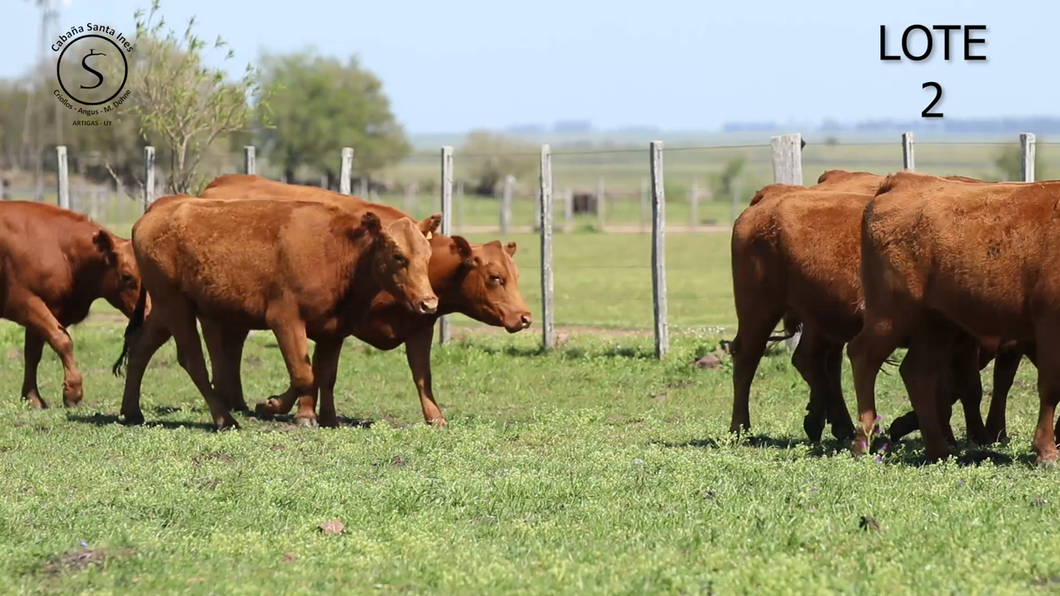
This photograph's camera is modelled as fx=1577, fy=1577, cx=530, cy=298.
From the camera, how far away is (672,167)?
171750 mm

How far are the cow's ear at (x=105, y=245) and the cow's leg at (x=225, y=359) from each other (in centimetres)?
170

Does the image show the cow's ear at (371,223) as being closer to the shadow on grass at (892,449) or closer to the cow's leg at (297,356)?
the cow's leg at (297,356)

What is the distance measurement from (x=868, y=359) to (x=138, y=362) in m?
6.04

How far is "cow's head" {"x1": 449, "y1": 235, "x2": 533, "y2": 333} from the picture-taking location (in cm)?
1300

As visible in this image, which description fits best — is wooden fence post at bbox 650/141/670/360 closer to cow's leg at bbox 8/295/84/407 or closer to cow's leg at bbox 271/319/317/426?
cow's leg at bbox 271/319/317/426

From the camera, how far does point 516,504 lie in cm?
823

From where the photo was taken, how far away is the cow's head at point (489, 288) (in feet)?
42.7

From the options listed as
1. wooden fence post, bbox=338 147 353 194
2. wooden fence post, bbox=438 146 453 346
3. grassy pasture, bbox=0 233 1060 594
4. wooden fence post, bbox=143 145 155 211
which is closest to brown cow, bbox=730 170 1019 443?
grassy pasture, bbox=0 233 1060 594

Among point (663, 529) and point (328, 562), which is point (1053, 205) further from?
point (328, 562)

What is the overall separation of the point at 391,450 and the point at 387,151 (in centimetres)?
6320

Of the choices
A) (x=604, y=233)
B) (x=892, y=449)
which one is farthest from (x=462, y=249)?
(x=604, y=233)

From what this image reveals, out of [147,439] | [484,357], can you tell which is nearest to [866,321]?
[147,439]

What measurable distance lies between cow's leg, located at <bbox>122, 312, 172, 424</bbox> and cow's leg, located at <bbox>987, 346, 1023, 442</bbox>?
254 inches

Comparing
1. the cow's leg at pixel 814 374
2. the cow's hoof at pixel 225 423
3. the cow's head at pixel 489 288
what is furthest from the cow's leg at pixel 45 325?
the cow's leg at pixel 814 374
